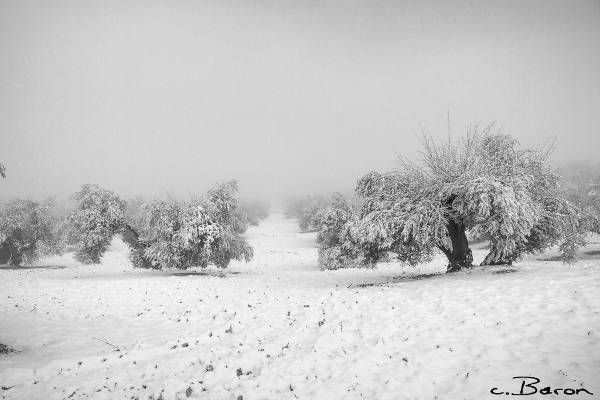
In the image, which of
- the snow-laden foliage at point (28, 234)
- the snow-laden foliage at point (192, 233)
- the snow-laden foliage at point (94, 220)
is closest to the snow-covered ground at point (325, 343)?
the snow-laden foliage at point (192, 233)

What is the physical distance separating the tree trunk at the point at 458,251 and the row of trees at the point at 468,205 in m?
0.06

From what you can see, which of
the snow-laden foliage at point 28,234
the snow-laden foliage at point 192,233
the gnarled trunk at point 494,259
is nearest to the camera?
the gnarled trunk at point 494,259

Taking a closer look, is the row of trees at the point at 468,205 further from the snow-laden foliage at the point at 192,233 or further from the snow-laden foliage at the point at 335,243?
the snow-laden foliage at the point at 335,243

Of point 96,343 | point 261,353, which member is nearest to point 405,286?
point 261,353

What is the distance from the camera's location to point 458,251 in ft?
66.7

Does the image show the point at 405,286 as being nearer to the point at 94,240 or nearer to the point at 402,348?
the point at 402,348

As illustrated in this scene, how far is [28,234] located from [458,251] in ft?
158

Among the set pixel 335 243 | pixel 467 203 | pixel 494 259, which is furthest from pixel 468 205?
pixel 335 243

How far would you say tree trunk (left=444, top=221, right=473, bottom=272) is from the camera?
1994cm

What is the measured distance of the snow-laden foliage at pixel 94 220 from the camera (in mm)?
26781

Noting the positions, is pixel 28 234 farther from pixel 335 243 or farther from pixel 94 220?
pixel 335 243
